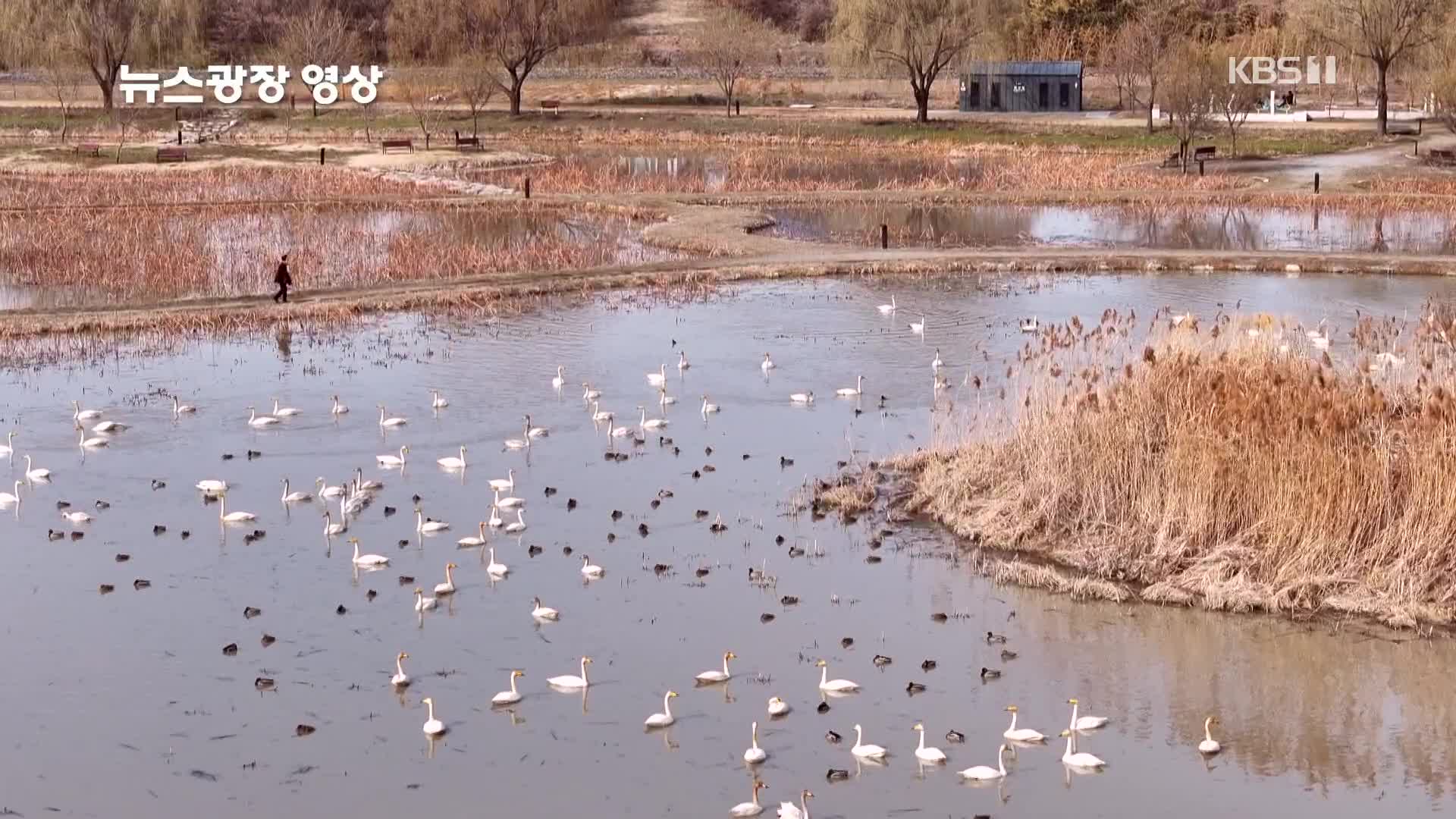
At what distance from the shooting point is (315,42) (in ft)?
328

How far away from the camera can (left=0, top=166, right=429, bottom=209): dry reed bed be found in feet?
186

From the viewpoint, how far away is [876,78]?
99.3 meters

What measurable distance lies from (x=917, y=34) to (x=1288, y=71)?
62.8 feet

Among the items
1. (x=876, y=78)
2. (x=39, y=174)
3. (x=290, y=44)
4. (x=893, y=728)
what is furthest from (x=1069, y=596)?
(x=290, y=44)

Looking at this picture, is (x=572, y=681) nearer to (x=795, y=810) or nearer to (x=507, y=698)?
(x=507, y=698)

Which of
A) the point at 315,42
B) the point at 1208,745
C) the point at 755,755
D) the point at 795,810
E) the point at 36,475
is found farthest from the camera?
the point at 315,42

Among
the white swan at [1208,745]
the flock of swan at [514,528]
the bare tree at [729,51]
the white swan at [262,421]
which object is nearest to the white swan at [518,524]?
the flock of swan at [514,528]

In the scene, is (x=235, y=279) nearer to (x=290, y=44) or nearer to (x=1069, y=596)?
(x=1069, y=596)

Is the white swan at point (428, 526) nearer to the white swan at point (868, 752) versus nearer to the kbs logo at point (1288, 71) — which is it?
the white swan at point (868, 752)

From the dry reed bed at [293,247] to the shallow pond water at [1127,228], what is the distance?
671cm

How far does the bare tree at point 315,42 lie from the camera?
99688 mm

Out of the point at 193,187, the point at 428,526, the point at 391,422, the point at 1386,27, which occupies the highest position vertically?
the point at 1386,27

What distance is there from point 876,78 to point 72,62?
1618 inches

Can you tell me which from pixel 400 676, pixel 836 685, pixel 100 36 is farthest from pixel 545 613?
pixel 100 36
